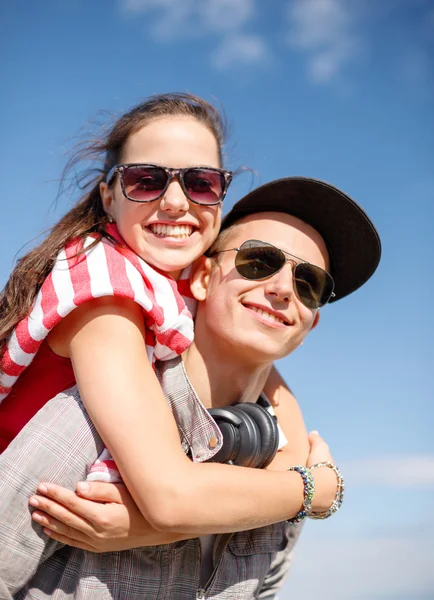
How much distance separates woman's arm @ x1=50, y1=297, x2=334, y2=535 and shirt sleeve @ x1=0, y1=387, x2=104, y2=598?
210 millimetres

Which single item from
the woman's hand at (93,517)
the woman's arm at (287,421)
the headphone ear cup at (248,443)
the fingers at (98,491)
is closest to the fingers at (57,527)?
the woman's hand at (93,517)

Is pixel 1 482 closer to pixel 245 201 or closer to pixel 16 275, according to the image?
pixel 16 275

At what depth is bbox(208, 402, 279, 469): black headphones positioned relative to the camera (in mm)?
3879

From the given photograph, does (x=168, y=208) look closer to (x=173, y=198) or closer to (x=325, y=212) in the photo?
(x=173, y=198)

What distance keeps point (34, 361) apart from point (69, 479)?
0.67 meters

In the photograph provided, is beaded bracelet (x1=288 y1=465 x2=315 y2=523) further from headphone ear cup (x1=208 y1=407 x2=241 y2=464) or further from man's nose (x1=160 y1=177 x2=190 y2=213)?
man's nose (x1=160 y1=177 x2=190 y2=213)

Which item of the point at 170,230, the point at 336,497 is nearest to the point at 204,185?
the point at 170,230

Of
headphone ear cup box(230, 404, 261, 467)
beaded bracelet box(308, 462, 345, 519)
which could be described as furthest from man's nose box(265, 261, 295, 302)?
beaded bracelet box(308, 462, 345, 519)

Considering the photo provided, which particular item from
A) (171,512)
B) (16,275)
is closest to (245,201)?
(16,275)

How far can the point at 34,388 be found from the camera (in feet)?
12.5

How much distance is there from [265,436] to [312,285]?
3.46 feet

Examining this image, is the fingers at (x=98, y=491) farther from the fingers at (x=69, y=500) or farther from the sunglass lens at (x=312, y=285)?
the sunglass lens at (x=312, y=285)

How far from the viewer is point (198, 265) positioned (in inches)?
176

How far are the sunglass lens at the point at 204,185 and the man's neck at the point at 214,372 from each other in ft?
3.08
